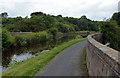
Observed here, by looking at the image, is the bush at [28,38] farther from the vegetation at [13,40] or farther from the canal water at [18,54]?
the canal water at [18,54]

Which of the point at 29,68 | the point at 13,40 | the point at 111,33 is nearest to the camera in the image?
the point at 29,68

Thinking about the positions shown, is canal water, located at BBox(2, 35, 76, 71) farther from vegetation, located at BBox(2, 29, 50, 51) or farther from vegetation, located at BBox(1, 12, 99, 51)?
vegetation, located at BBox(1, 12, 99, 51)

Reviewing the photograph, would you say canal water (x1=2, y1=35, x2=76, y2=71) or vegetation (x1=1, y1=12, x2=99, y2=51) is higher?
vegetation (x1=1, y1=12, x2=99, y2=51)

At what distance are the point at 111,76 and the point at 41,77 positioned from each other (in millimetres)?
5803

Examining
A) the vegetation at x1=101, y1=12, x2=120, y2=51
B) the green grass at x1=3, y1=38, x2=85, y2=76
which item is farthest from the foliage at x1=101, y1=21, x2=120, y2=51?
the green grass at x1=3, y1=38, x2=85, y2=76

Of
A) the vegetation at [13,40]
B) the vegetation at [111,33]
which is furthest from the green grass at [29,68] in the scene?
the vegetation at [13,40]

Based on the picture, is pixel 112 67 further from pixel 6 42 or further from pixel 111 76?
pixel 6 42

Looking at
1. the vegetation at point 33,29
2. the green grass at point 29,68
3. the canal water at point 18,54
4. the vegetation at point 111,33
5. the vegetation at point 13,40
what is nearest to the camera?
the green grass at point 29,68

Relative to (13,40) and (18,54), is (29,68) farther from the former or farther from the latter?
(13,40)

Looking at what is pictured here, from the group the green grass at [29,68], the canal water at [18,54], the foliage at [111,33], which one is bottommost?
the canal water at [18,54]

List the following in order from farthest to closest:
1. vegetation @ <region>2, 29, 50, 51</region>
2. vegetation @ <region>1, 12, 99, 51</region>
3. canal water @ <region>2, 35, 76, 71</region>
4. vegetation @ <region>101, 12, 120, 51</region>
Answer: vegetation @ <region>1, 12, 99, 51</region> < vegetation @ <region>2, 29, 50, 51</region> < vegetation @ <region>101, 12, 120, 51</region> < canal water @ <region>2, 35, 76, 71</region>

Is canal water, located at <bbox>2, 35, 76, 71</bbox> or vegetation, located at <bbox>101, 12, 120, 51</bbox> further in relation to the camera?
vegetation, located at <bbox>101, 12, 120, 51</bbox>

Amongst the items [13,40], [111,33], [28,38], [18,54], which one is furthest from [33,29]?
[111,33]

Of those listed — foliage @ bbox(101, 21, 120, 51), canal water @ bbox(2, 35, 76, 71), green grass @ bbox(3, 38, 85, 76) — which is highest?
foliage @ bbox(101, 21, 120, 51)
